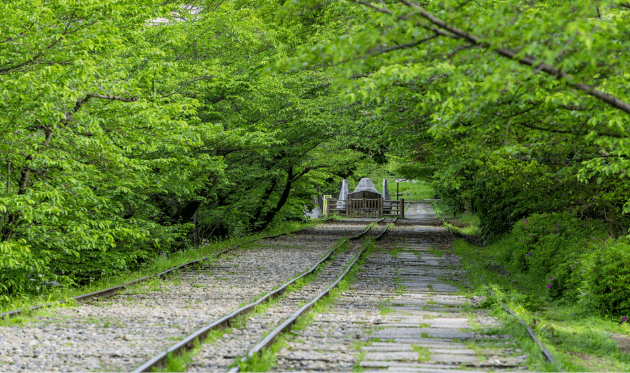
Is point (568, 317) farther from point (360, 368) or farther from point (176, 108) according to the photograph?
point (176, 108)

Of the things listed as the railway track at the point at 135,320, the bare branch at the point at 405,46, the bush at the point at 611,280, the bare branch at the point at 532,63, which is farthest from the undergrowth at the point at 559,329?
the railway track at the point at 135,320

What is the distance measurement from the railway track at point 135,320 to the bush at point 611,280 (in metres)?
5.92

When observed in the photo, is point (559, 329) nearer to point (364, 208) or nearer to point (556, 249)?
point (556, 249)

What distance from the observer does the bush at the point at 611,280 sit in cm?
979

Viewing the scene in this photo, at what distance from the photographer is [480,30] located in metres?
5.61

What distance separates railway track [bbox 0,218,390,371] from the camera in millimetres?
6719

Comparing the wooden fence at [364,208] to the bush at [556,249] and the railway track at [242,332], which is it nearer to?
the bush at [556,249]

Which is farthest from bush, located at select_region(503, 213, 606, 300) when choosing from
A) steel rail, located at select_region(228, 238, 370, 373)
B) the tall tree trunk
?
the tall tree trunk

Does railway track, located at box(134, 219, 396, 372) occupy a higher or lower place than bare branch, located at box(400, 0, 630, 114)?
lower

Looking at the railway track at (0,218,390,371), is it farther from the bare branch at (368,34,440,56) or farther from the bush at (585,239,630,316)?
Result: the bush at (585,239,630,316)

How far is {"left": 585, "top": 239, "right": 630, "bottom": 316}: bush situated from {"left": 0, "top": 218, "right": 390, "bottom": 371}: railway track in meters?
5.92

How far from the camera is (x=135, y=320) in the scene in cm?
902

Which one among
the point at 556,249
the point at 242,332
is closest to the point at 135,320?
the point at 242,332

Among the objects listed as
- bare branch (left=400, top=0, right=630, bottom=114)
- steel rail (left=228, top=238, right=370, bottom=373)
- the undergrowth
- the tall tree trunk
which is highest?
bare branch (left=400, top=0, right=630, bottom=114)
